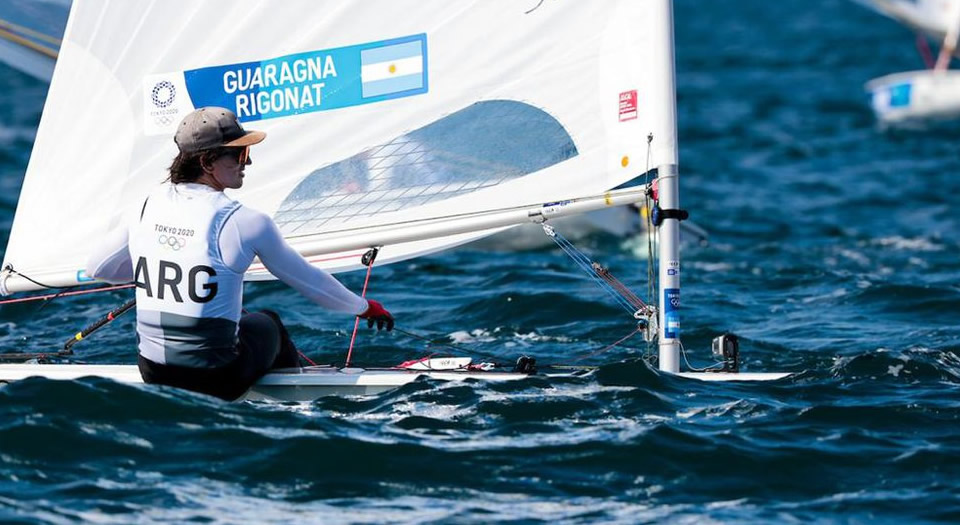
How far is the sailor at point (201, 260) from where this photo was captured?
5.50 metres

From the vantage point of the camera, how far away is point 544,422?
19.1 feet

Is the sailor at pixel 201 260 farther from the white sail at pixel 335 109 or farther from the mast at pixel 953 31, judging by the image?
the mast at pixel 953 31

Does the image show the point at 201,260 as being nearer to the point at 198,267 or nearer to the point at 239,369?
the point at 198,267

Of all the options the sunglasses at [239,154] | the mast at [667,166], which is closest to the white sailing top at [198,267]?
the sunglasses at [239,154]

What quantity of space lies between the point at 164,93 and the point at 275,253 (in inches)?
57.6

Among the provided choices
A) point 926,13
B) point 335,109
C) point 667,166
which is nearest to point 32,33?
point 335,109

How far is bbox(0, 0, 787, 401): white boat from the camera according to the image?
624cm

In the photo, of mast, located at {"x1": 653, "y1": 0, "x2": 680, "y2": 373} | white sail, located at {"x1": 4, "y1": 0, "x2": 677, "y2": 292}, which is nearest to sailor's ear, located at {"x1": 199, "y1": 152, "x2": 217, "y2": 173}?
white sail, located at {"x1": 4, "y1": 0, "x2": 677, "y2": 292}

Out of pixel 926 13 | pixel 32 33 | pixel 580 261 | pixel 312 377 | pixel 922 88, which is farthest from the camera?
pixel 922 88

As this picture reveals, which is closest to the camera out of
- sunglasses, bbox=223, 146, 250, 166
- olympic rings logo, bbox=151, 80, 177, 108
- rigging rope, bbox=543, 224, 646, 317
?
sunglasses, bbox=223, 146, 250, 166

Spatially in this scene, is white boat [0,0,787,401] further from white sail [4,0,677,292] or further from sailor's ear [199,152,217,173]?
sailor's ear [199,152,217,173]

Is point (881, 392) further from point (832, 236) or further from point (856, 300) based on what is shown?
point (832, 236)

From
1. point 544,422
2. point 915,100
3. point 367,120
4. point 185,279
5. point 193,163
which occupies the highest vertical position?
point 915,100

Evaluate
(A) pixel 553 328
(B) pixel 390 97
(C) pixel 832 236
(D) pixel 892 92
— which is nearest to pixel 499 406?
(B) pixel 390 97
